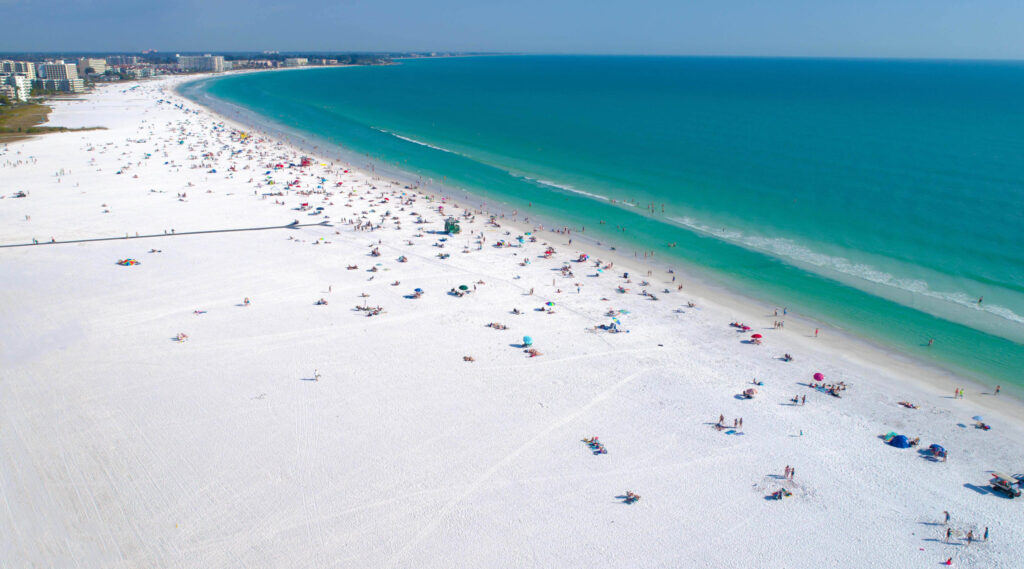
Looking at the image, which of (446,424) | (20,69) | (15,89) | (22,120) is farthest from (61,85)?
(446,424)

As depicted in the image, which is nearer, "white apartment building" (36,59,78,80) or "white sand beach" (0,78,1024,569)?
"white sand beach" (0,78,1024,569)

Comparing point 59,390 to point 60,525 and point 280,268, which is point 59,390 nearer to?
point 60,525

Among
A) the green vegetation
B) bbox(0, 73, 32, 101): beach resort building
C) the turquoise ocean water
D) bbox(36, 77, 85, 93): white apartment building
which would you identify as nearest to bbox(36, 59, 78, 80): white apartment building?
bbox(36, 77, 85, 93): white apartment building

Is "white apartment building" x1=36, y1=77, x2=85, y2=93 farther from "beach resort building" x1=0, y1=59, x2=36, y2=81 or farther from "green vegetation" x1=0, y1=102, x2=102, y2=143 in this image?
"green vegetation" x1=0, y1=102, x2=102, y2=143

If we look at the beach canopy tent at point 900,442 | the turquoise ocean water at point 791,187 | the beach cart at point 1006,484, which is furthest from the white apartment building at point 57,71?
the beach cart at point 1006,484

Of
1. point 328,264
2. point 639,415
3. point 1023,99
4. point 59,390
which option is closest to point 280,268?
point 328,264

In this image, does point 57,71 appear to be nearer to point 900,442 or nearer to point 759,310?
point 759,310
